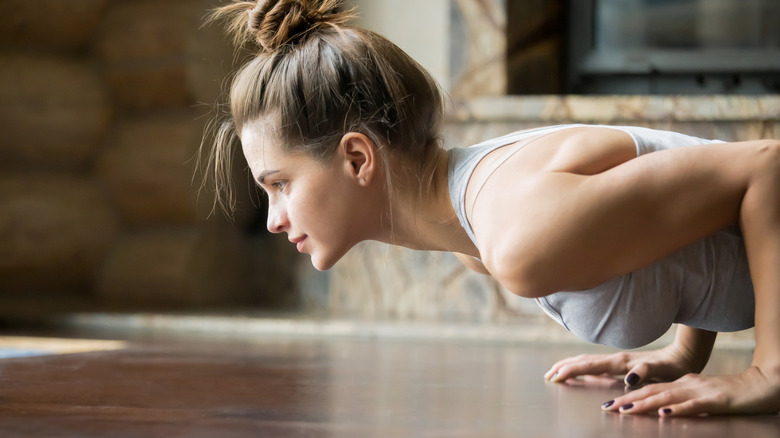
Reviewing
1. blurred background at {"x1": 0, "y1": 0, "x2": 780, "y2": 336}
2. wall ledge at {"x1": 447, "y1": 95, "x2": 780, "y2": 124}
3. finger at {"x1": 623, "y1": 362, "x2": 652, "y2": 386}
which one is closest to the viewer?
finger at {"x1": 623, "y1": 362, "x2": 652, "y2": 386}

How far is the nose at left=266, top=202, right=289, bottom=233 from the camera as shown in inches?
37.4

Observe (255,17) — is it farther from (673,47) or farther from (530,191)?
(673,47)

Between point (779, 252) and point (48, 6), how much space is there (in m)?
1.77

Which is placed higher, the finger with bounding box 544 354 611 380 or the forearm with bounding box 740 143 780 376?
the forearm with bounding box 740 143 780 376

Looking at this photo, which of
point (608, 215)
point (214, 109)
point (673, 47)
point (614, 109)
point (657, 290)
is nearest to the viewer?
point (608, 215)

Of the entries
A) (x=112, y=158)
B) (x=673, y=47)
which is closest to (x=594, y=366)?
(x=673, y=47)

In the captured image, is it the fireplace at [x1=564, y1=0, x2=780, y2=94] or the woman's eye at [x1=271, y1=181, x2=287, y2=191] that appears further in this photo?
the fireplace at [x1=564, y1=0, x2=780, y2=94]

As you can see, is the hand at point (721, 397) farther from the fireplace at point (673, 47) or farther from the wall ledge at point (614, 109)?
the fireplace at point (673, 47)

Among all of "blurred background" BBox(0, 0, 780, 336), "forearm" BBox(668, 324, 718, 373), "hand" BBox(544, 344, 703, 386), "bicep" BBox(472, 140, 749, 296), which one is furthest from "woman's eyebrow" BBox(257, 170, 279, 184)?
"blurred background" BBox(0, 0, 780, 336)

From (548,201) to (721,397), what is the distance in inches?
9.1

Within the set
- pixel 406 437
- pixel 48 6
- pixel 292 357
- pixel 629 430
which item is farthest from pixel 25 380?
pixel 48 6

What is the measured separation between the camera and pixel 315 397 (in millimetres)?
930

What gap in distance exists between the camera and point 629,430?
0.75 meters

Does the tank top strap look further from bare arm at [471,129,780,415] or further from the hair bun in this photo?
the hair bun
